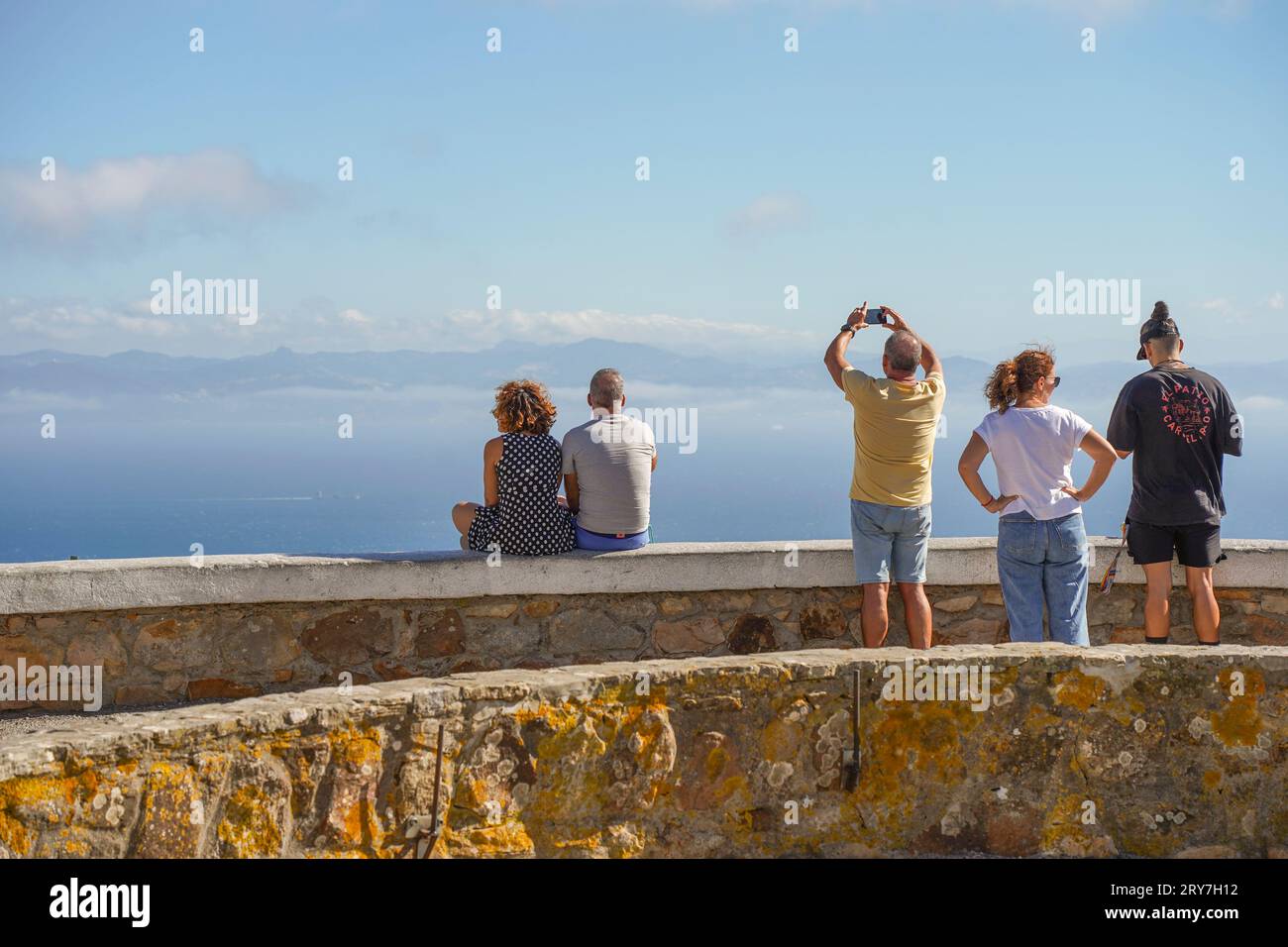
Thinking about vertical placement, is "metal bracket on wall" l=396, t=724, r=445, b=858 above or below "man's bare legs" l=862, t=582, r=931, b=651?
below

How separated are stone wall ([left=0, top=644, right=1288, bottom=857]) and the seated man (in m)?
2.07

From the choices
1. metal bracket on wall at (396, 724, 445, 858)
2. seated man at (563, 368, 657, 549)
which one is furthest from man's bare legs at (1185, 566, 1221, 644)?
metal bracket on wall at (396, 724, 445, 858)

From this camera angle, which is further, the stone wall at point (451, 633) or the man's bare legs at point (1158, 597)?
the man's bare legs at point (1158, 597)

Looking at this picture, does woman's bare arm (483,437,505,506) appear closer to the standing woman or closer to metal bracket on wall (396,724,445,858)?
the standing woman

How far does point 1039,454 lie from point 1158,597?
3.49ft

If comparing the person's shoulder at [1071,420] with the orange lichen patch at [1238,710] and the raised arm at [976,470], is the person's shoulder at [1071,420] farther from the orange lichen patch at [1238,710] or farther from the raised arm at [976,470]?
the orange lichen patch at [1238,710]

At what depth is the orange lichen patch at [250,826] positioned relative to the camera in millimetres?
3152

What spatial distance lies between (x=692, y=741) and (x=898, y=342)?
2.55 meters

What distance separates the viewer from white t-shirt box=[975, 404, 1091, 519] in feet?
18.3

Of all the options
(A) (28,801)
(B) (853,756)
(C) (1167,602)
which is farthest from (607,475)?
(A) (28,801)

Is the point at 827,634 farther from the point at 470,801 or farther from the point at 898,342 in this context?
the point at 470,801

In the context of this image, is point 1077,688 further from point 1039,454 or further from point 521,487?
point 521,487

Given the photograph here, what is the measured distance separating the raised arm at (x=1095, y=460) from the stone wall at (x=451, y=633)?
26.9 inches

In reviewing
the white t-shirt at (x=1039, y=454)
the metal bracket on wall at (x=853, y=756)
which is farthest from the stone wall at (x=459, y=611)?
the metal bracket on wall at (x=853, y=756)
